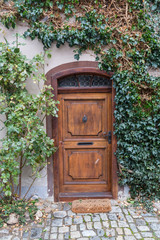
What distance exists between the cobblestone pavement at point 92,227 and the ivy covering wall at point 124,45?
60cm

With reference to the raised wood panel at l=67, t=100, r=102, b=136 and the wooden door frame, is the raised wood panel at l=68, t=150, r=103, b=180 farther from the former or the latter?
the raised wood panel at l=67, t=100, r=102, b=136

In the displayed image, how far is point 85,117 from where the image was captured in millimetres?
3945

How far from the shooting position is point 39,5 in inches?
142

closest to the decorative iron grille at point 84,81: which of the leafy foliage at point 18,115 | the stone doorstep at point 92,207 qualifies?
the leafy foliage at point 18,115

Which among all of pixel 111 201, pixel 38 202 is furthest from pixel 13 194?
pixel 111 201

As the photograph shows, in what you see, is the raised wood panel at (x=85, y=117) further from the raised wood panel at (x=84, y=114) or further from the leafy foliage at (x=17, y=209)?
the leafy foliage at (x=17, y=209)

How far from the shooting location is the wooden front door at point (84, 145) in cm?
395

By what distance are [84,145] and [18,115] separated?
4.72ft

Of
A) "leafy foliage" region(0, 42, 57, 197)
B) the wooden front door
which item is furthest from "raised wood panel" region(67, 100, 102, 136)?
"leafy foliage" region(0, 42, 57, 197)

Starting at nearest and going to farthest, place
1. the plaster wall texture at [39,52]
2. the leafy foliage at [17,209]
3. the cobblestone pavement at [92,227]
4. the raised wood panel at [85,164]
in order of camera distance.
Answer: the cobblestone pavement at [92,227], the leafy foliage at [17,209], the plaster wall texture at [39,52], the raised wood panel at [85,164]

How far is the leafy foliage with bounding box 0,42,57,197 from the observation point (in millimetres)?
3184

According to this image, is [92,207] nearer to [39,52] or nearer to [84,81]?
[84,81]

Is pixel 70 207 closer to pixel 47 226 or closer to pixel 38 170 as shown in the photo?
pixel 47 226

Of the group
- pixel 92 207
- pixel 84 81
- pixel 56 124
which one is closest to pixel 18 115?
pixel 56 124
